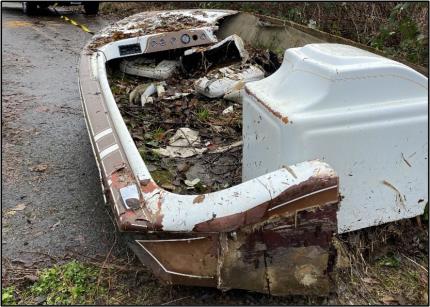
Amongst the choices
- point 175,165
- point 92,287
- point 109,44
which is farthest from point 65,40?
point 92,287

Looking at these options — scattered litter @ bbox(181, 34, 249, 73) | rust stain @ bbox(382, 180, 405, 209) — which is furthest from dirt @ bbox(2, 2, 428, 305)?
scattered litter @ bbox(181, 34, 249, 73)

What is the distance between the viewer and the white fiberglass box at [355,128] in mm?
1919

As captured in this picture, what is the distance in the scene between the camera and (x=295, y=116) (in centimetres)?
189

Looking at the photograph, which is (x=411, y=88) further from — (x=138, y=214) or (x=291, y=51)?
(x=138, y=214)

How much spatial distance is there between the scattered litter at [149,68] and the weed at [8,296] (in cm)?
241

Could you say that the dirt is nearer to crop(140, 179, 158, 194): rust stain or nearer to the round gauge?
crop(140, 179, 158, 194): rust stain

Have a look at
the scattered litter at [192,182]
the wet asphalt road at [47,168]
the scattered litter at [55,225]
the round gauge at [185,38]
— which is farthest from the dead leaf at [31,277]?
the round gauge at [185,38]

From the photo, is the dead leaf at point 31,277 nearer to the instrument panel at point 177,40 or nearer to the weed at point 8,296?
the weed at point 8,296

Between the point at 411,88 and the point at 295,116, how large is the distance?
1.93 feet

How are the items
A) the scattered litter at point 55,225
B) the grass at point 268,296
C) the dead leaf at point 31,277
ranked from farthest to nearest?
the scattered litter at point 55,225
the dead leaf at point 31,277
the grass at point 268,296

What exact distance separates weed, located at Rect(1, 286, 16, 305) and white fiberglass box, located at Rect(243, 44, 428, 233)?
1.29m

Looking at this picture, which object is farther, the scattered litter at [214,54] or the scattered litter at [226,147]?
the scattered litter at [214,54]

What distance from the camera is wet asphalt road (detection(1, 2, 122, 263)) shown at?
258cm

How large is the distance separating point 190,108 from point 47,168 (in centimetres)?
115
